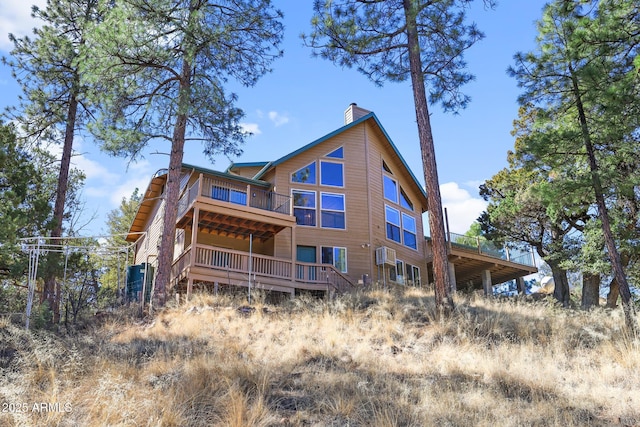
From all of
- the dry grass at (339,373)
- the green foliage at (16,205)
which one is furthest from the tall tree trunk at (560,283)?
the green foliage at (16,205)

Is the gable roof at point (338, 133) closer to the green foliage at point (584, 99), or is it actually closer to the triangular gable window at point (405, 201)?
the triangular gable window at point (405, 201)

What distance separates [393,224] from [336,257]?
3.80m

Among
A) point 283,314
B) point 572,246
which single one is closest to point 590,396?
point 283,314

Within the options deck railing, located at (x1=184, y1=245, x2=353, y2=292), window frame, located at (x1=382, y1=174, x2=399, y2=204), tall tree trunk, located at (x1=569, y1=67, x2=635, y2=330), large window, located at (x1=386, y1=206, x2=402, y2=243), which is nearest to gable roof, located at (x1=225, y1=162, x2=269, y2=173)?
window frame, located at (x1=382, y1=174, x2=399, y2=204)

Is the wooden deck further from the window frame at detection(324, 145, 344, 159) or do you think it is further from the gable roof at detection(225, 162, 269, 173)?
the gable roof at detection(225, 162, 269, 173)

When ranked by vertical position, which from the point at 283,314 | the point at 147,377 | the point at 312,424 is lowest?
the point at 312,424

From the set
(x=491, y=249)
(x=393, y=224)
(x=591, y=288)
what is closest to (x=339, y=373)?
(x=393, y=224)

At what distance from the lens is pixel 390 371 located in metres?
7.34

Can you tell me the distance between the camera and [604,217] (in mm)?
11297

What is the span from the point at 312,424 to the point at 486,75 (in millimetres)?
10740

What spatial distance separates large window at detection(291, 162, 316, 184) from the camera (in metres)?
20.3

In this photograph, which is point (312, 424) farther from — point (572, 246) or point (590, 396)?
point (572, 246)

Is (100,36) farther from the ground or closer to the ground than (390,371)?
farther from the ground

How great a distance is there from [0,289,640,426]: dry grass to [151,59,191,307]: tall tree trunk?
286 centimetres
